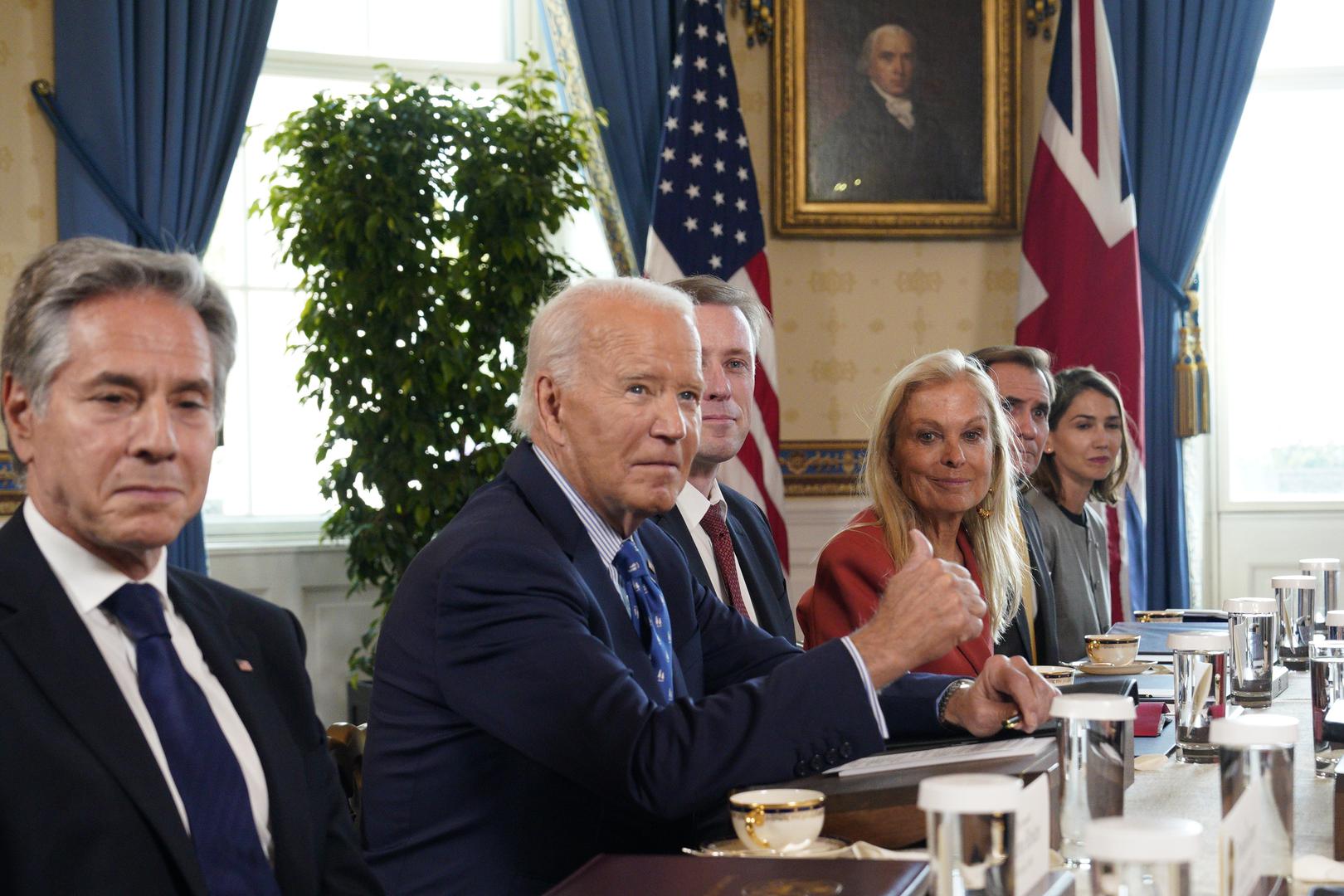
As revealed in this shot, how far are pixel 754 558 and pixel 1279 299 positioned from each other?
4806 mm

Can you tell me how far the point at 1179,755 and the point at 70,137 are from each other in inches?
178

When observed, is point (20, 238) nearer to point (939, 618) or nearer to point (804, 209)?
point (804, 209)

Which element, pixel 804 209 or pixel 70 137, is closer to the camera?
pixel 70 137

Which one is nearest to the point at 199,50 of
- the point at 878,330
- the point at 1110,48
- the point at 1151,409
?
the point at 878,330

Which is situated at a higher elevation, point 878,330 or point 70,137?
point 70,137

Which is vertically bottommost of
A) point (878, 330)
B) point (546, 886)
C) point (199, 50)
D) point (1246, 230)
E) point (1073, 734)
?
point (546, 886)

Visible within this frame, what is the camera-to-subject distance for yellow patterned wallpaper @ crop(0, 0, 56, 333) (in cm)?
530

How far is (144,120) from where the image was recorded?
17.4 ft

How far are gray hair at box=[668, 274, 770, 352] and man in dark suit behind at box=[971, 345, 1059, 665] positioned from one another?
89 centimetres

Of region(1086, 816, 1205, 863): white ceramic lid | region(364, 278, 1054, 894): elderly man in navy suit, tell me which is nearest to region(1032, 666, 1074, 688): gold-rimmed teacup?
region(364, 278, 1054, 894): elderly man in navy suit

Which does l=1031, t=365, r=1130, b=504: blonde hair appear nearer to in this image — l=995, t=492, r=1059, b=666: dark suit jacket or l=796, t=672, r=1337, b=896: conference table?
l=995, t=492, r=1059, b=666: dark suit jacket

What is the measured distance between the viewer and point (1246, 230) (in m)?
6.97

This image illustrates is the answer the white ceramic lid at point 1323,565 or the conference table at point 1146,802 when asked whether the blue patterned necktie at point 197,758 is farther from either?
the white ceramic lid at point 1323,565

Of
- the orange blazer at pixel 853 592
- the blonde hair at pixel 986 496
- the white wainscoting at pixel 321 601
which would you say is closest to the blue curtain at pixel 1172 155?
the blonde hair at pixel 986 496
